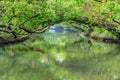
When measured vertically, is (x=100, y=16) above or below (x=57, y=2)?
below

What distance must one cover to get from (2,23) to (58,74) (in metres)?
7.87

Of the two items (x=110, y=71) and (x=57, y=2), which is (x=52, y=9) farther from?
(x=110, y=71)

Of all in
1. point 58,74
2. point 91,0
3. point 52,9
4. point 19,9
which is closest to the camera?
point 58,74

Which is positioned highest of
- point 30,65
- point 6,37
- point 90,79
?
point 90,79

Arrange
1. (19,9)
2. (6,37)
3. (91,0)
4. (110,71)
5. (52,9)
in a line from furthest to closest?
(6,37)
(91,0)
(52,9)
(19,9)
(110,71)

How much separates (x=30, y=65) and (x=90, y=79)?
16.1 feet

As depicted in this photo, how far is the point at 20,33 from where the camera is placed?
28.9 m

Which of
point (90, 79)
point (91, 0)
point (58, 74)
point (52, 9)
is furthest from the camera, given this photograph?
point (91, 0)

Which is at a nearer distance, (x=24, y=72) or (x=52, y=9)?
(x=24, y=72)

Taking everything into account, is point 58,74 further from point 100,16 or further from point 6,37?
point 6,37

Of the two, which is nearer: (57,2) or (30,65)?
(30,65)

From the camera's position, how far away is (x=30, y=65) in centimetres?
1669

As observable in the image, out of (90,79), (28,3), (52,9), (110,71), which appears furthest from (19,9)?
(90,79)

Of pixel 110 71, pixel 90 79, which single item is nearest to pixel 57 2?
pixel 110 71
